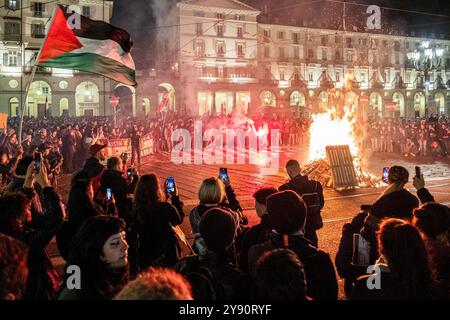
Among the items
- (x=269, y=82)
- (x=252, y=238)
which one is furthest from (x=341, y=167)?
(x=269, y=82)

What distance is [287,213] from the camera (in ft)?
10.0

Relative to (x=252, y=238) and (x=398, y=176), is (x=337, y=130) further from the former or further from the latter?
(x=252, y=238)

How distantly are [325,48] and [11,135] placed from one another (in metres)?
72.9

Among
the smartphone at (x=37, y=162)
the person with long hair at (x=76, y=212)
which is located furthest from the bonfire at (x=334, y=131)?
the person with long hair at (x=76, y=212)

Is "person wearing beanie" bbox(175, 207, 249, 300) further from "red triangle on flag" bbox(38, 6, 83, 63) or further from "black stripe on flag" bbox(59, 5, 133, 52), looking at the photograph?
"black stripe on flag" bbox(59, 5, 133, 52)

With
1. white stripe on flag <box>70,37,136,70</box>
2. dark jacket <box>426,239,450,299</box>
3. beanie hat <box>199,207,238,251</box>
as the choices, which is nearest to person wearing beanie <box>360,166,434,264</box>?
dark jacket <box>426,239,450,299</box>

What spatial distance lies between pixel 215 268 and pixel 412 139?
25132mm

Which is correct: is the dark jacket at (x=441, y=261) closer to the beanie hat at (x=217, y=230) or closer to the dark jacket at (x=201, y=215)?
the beanie hat at (x=217, y=230)

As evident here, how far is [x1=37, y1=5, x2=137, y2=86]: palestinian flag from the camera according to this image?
841cm

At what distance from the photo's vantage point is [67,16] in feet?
28.2

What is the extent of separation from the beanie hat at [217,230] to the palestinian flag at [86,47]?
21.7 feet

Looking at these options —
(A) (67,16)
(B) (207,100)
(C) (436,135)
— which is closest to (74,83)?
(B) (207,100)

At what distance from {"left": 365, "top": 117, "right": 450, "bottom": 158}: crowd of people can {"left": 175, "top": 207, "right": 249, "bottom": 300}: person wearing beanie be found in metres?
24.1
